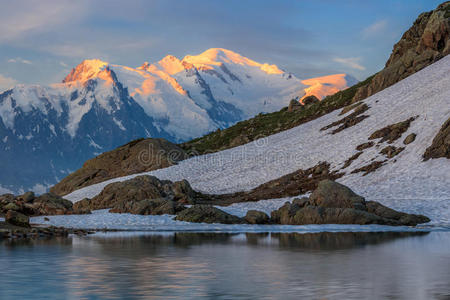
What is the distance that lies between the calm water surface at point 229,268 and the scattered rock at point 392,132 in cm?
3686

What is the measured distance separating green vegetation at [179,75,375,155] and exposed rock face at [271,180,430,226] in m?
57.7

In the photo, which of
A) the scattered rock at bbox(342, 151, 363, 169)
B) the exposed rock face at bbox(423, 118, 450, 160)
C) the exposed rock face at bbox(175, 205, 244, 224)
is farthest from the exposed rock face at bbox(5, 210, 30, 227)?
the scattered rock at bbox(342, 151, 363, 169)

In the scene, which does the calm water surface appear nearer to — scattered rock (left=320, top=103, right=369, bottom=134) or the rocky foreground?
the rocky foreground

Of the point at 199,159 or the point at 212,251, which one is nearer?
the point at 212,251

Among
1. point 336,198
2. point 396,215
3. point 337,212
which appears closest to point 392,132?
point 336,198

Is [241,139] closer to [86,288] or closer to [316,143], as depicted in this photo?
[316,143]

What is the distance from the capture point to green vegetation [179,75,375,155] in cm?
10844

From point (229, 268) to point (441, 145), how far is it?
42341 millimetres

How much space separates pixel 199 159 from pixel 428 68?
3702 cm

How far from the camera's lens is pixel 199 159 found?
312 feet

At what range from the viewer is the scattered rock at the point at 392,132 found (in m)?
67.8

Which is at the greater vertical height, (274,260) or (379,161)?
(379,161)

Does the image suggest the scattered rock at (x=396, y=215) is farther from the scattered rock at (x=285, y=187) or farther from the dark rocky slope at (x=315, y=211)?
the scattered rock at (x=285, y=187)

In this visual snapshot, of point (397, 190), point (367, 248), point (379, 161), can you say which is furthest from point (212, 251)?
point (379, 161)
